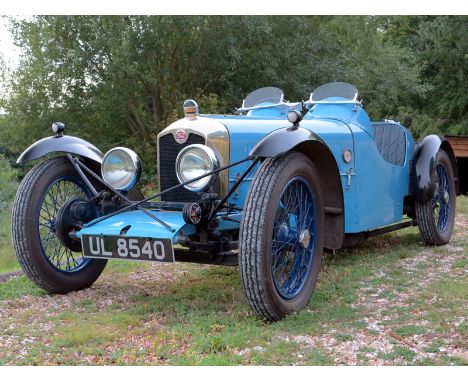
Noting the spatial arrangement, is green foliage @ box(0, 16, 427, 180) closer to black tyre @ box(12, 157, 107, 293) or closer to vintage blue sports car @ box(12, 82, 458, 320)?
vintage blue sports car @ box(12, 82, 458, 320)

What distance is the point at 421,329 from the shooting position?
150 inches

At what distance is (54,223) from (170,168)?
1039 mm

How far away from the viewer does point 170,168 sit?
4746 millimetres

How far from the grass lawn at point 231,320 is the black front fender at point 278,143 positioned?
110cm

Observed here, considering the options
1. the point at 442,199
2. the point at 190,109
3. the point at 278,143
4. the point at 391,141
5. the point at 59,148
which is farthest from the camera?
the point at 442,199

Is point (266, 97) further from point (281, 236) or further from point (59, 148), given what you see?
point (281, 236)

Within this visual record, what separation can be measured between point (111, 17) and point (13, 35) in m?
2.72

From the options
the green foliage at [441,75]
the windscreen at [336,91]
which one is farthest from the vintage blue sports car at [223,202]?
the green foliage at [441,75]

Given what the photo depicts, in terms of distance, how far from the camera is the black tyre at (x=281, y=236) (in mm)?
3771

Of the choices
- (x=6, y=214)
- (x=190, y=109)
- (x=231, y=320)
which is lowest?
(x=6, y=214)

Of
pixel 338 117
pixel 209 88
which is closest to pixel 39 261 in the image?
pixel 338 117

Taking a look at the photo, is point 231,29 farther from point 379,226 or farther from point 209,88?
point 379,226

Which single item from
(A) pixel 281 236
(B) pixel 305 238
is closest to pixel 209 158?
(A) pixel 281 236

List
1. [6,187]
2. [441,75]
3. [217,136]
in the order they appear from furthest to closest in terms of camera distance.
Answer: [441,75] < [6,187] < [217,136]
